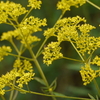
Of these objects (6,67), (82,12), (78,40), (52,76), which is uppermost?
(82,12)

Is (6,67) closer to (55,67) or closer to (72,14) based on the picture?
(55,67)

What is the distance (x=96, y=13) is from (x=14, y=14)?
2.28m

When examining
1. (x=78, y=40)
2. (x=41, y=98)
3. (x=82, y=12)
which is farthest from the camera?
(x=41, y=98)

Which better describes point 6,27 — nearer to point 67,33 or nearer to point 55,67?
point 55,67

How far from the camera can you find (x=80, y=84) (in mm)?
4441

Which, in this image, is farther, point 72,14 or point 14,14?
point 72,14

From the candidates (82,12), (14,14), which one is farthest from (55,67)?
(14,14)

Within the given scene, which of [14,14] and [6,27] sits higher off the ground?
[6,27]

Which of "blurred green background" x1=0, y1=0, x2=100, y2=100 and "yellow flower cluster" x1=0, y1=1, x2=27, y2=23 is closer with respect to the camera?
"yellow flower cluster" x1=0, y1=1, x2=27, y2=23

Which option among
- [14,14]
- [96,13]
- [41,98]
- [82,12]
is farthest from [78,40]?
[41,98]

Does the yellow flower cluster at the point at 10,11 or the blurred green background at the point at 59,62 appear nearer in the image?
the yellow flower cluster at the point at 10,11

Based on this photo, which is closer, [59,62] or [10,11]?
[10,11]

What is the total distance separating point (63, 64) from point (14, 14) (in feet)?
6.76

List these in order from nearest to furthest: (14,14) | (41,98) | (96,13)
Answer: (14,14) → (96,13) → (41,98)
